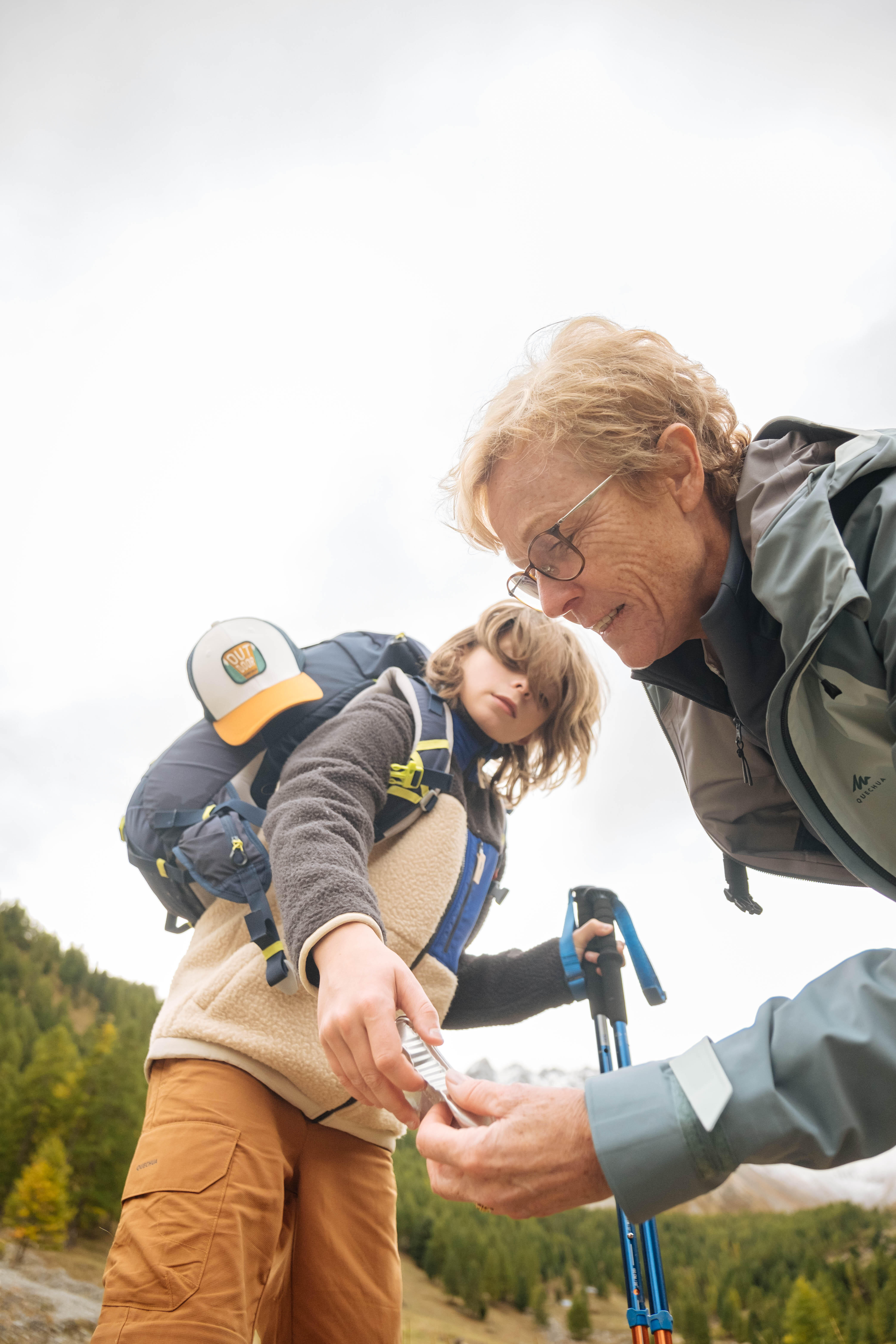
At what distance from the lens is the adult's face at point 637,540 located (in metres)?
1.58

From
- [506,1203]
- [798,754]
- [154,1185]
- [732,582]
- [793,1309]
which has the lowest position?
[793,1309]

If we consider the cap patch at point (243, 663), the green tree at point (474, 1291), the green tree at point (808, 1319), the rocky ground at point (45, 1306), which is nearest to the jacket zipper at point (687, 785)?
the cap patch at point (243, 663)

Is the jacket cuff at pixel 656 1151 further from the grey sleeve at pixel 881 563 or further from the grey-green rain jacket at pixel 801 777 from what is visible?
the grey sleeve at pixel 881 563

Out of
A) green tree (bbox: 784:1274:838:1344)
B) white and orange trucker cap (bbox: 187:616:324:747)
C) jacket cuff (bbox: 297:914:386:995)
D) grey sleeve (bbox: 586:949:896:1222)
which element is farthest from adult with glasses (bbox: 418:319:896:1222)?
green tree (bbox: 784:1274:838:1344)

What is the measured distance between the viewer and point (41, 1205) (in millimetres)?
5156

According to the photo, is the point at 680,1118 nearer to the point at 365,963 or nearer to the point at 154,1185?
the point at 365,963

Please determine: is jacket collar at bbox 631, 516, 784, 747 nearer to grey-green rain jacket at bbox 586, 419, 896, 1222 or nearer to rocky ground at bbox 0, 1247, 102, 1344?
grey-green rain jacket at bbox 586, 419, 896, 1222

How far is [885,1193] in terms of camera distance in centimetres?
730

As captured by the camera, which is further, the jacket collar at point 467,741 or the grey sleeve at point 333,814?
the jacket collar at point 467,741

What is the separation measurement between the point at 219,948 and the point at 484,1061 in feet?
23.7

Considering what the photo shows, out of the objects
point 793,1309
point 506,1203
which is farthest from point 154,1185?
point 793,1309

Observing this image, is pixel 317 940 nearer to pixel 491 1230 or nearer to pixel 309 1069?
pixel 309 1069

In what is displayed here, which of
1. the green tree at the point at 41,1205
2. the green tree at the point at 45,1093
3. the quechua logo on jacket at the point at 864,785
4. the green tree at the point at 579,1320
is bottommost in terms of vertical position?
the green tree at the point at 579,1320

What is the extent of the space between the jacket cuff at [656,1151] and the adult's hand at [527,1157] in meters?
0.03
